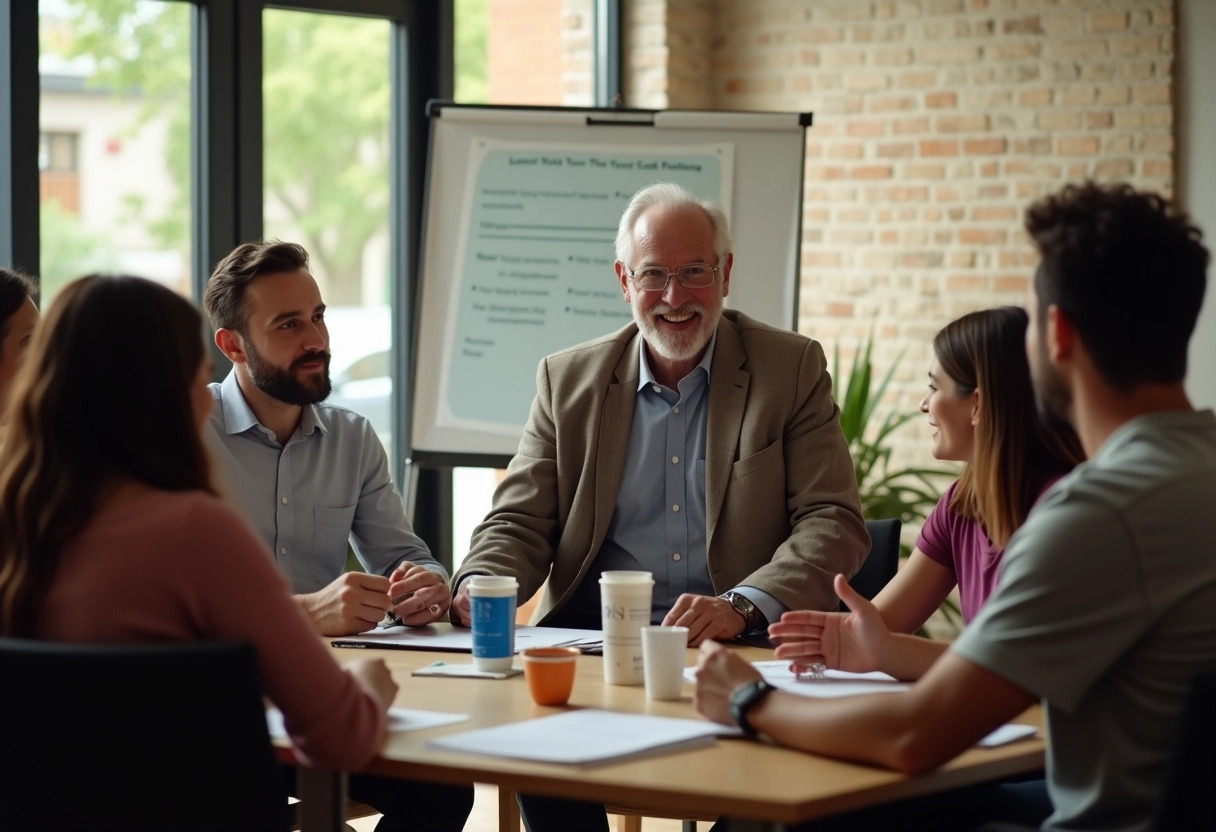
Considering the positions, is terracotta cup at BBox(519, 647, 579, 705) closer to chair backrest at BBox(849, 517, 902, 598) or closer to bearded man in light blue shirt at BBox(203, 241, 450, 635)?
bearded man in light blue shirt at BBox(203, 241, 450, 635)

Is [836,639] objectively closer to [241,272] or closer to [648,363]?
[648,363]

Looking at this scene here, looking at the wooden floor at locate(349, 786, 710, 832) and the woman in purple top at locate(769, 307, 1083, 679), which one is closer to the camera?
the woman in purple top at locate(769, 307, 1083, 679)

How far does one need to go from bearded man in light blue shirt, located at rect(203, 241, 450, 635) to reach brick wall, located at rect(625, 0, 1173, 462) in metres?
3.00

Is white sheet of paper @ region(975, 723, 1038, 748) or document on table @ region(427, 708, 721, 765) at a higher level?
document on table @ region(427, 708, 721, 765)

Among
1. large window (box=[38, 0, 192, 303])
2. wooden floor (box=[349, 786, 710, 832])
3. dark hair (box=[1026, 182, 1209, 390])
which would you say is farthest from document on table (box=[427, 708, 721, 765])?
large window (box=[38, 0, 192, 303])

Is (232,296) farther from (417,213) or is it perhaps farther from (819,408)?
(417,213)

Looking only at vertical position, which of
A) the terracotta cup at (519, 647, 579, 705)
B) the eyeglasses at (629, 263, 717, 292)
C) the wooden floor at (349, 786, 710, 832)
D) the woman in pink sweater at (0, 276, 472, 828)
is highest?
the eyeglasses at (629, 263, 717, 292)

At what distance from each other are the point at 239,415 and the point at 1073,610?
1809mm

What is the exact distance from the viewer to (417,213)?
15.9 ft

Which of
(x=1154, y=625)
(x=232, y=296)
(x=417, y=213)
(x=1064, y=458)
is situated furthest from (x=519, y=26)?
(x=1154, y=625)

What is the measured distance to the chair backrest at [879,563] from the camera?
2.84 m

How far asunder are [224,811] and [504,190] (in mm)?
2888

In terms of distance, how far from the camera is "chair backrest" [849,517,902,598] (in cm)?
284

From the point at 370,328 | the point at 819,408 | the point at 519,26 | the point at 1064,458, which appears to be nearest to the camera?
the point at 1064,458
